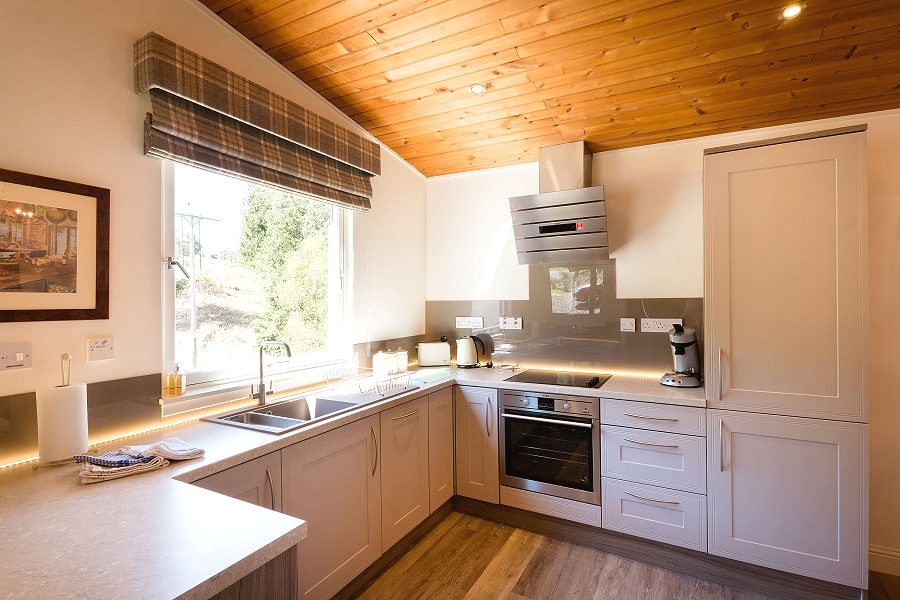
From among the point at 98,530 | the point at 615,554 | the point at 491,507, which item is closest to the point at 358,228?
the point at 491,507

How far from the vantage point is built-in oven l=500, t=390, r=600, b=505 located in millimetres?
2525

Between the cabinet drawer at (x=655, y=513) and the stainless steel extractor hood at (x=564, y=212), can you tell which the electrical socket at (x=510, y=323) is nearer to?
the stainless steel extractor hood at (x=564, y=212)

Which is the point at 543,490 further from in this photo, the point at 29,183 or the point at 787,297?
the point at 29,183

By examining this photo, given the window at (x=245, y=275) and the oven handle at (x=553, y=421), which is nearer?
the window at (x=245, y=275)

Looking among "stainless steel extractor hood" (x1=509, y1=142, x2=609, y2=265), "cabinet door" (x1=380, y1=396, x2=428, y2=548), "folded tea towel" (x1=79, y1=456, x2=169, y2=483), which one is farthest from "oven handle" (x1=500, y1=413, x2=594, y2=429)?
"folded tea towel" (x1=79, y1=456, x2=169, y2=483)

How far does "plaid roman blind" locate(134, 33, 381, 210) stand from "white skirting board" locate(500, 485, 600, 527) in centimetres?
200

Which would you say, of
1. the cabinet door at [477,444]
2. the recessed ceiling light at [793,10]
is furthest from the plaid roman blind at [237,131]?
the recessed ceiling light at [793,10]

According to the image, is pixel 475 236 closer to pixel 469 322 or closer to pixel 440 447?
pixel 469 322

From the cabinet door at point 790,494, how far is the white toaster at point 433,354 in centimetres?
176

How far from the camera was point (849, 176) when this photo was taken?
200cm

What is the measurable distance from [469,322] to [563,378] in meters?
0.95

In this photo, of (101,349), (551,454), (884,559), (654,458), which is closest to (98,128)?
(101,349)

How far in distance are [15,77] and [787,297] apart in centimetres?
310

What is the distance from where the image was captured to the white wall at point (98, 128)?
1.52m
